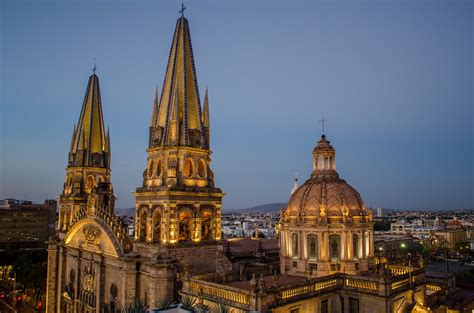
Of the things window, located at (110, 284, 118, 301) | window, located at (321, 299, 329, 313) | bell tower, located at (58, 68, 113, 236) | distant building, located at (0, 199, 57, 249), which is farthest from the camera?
distant building, located at (0, 199, 57, 249)

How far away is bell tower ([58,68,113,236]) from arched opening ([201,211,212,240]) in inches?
772

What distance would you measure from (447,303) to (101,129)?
1722 inches

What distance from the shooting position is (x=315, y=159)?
1515 inches

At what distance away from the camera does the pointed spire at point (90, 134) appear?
2122 inches

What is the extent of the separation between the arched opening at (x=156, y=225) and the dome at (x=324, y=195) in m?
11.2

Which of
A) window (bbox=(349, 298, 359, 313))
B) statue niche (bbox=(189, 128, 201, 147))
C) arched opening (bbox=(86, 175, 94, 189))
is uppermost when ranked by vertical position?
statue niche (bbox=(189, 128, 201, 147))

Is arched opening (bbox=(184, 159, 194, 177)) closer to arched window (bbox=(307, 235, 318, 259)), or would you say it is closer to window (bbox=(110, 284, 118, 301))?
arched window (bbox=(307, 235, 318, 259))

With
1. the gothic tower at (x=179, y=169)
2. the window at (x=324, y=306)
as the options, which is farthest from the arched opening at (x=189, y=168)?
the window at (x=324, y=306)

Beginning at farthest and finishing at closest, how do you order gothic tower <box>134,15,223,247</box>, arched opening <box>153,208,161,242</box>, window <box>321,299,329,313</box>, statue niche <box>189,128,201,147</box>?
statue niche <box>189,128,201,147</box>, arched opening <box>153,208,161,242</box>, gothic tower <box>134,15,223,247</box>, window <box>321,299,329,313</box>

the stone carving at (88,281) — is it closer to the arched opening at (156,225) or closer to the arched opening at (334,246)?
the arched opening at (156,225)

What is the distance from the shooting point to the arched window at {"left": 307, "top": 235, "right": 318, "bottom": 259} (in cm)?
3394

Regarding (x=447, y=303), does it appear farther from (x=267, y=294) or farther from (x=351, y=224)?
(x=267, y=294)

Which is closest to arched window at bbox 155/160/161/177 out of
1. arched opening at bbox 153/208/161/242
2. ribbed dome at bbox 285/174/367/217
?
arched opening at bbox 153/208/161/242

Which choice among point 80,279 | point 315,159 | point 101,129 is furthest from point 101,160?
point 315,159
